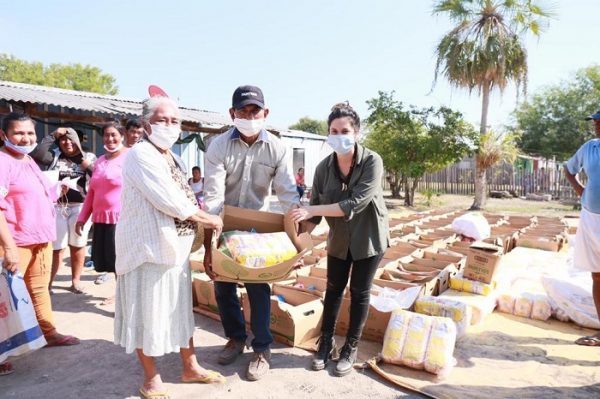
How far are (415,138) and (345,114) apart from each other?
37.9 feet

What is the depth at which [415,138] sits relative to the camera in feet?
44.4

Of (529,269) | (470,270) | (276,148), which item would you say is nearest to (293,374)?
(276,148)

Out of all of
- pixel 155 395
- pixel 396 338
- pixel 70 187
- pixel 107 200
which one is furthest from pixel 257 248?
pixel 70 187

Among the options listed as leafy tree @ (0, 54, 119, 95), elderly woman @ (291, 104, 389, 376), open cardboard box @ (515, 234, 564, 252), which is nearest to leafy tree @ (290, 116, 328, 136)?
leafy tree @ (0, 54, 119, 95)

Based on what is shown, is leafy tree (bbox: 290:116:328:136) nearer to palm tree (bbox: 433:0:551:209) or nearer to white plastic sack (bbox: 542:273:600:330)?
palm tree (bbox: 433:0:551:209)

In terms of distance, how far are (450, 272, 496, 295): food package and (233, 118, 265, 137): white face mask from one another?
8.42 feet

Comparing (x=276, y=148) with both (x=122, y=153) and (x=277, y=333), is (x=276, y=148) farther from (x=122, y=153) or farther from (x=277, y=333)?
(x=122, y=153)

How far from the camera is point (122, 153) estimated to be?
389cm

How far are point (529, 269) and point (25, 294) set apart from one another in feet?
17.2

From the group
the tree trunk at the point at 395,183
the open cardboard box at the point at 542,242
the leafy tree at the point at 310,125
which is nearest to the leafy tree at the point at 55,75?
the leafy tree at the point at 310,125

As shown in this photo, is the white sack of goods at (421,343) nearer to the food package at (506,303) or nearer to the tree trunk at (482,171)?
the food package at (506,303)

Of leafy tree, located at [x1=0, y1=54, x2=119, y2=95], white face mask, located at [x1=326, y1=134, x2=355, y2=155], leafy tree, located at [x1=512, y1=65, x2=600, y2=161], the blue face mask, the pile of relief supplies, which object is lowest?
the pile of relief supplies

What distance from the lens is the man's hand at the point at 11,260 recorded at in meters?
2.58

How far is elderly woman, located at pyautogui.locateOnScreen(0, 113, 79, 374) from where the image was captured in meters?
2.65
